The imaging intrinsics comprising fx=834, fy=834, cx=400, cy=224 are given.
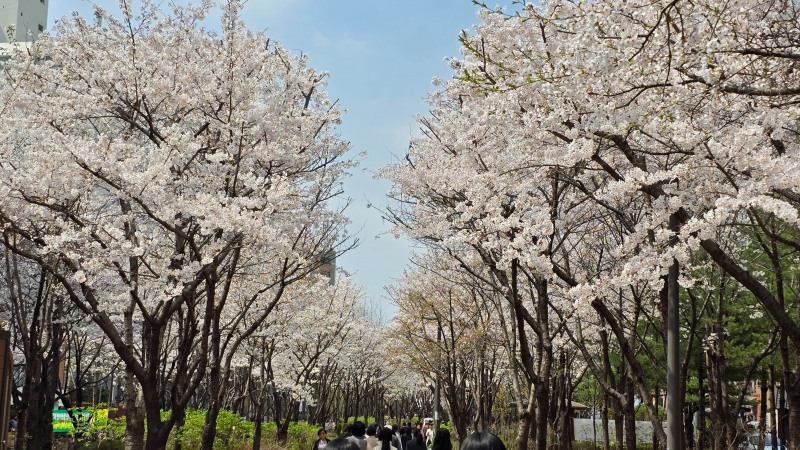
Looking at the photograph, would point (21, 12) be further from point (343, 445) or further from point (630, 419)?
point (343, 445)

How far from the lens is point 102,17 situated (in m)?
13.1

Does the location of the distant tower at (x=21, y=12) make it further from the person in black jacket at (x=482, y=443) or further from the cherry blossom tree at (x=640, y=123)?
the person in black jacket at (x=482, y=443)

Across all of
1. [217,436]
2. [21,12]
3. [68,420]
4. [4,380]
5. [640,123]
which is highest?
[21,12]

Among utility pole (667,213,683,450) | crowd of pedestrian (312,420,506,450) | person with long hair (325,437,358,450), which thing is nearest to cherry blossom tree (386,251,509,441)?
crowd of pedestrian (312,420,506,450)

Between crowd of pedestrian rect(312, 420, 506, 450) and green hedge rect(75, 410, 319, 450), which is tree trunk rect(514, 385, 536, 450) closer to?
crowd of pedestrian rect(312, 420, 506, 450)

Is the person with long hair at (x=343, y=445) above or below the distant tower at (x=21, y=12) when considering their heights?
below

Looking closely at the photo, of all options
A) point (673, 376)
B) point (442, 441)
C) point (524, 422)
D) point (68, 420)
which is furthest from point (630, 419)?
point (68, 420)

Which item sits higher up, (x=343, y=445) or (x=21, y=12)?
(x=21, y=12)

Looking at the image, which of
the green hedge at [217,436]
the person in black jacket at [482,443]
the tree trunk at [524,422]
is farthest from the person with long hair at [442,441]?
the green hedge at [217,436]

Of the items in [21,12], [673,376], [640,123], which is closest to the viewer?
[640,123]

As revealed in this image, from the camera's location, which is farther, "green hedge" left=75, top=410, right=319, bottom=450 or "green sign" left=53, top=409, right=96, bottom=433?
"green sign" left=53, top=409, right=96, bottom=433

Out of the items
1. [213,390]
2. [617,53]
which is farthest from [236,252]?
[617,53]

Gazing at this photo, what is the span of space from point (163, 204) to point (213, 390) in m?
4.26

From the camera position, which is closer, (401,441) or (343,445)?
(343,445)
